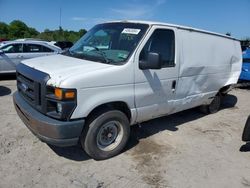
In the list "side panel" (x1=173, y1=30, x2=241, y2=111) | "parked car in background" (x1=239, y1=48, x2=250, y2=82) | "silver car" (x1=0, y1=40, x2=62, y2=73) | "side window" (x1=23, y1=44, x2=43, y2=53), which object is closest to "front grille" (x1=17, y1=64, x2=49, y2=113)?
"side panel" (x1=173, y1=30, x2=241, y2=111)

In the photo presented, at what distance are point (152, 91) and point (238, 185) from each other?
1.94 metres

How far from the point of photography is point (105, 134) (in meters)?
4.21

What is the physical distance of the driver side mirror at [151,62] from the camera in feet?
13.1

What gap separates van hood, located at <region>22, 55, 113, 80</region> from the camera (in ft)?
11.8

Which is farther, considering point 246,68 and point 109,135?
point 246,68

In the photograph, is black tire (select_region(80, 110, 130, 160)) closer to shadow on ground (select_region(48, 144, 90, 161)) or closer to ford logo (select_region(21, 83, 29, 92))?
shadow on ground (select_region(48, 144, 90, 161))

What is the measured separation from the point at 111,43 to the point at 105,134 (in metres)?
1.58

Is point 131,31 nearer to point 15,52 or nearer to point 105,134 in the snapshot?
point 105,134

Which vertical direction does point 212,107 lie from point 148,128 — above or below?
above

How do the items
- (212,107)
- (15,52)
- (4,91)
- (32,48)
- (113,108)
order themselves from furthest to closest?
(32,48) < (15,52) < (4,91) < (212,107) < (113,108)

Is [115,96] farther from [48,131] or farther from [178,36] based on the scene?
[178,36]

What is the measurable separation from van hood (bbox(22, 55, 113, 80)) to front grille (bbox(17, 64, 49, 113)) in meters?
0.10

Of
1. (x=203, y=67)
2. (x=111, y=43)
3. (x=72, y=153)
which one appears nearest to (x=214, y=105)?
(x=203, y=67)

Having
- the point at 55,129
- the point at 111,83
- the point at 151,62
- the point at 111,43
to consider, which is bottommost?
the point at 55,129
